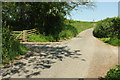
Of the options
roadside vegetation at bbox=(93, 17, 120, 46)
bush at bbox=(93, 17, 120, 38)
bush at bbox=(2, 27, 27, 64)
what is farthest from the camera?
bush at bbox=(93, 17, 120, 38)

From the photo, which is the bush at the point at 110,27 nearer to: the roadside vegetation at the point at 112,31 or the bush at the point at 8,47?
the roadside vegetation at the point at 112,31

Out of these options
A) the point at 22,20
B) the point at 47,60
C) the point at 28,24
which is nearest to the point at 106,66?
the point at 47,60

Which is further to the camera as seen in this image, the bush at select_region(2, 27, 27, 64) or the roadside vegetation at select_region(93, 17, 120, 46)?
the roadside vegetation at select_region(93, 17, 120, 46)

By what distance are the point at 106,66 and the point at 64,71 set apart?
7.19ft

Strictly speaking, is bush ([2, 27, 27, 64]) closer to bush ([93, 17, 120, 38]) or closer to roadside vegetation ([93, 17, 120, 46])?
roadside vegetation ([93, 17, 120, 46])

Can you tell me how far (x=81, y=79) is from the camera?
13.3ft

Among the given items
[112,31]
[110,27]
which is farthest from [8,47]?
[110,27]

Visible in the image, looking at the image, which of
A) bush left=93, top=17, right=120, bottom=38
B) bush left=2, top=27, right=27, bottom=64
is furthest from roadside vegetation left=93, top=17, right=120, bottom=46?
bush left=2, top=27, right=27, bottom=64

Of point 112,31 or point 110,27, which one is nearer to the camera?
point 112,31

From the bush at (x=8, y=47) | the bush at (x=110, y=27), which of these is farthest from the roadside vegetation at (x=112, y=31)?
the bush at (x=8, y=47)

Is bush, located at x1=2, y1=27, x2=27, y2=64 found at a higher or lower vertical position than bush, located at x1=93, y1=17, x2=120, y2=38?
lower

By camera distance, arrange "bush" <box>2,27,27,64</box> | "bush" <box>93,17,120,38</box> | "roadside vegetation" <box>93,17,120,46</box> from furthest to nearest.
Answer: "bush" <box>93,17,120,38</box>
"roadside vegetation" <box>93,17,120,46</box>
"bush" <box>2,27,27,64</box>

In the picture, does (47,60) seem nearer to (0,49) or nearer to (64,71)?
(64,71)

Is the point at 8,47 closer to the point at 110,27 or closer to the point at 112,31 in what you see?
the point at 112,31
